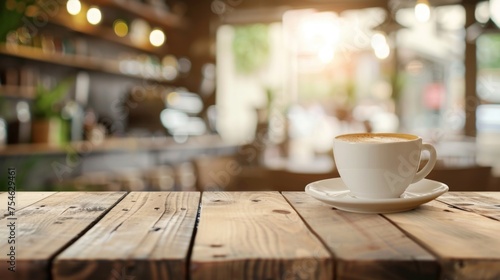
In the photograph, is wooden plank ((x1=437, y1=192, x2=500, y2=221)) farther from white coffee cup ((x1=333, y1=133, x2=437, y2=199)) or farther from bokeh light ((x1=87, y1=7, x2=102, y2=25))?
bokeh light ((x1=87, y1=7, x2=102, y2=25))

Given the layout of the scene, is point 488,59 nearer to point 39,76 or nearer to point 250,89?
point 250,89

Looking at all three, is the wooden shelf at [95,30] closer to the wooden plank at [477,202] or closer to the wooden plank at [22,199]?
the wooden plank at [22,199]

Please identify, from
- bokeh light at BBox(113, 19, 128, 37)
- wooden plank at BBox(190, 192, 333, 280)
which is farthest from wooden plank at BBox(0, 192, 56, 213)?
bokeh light at BBox(113, 19, 128, 37)

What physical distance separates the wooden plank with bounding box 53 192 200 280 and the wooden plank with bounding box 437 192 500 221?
1.66 feet

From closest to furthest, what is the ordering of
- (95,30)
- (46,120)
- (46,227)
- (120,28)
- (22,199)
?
(46,227) < (22,199) < (46,120) < (95,30) < (120,28)

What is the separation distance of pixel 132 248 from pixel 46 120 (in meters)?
3.42

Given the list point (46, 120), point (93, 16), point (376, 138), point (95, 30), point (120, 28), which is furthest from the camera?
point (120, 28)

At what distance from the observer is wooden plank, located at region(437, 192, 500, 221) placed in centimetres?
90

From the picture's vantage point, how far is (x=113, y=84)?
569 cm

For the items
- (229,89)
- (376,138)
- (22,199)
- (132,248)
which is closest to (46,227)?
(132,248)

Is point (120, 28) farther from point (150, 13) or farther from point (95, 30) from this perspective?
point (150, 13)

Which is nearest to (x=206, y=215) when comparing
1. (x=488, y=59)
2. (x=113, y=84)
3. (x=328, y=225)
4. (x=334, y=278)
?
(x=328, y=225)

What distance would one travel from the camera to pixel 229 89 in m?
8.96

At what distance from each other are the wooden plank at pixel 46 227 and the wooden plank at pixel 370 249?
0.35 meters
